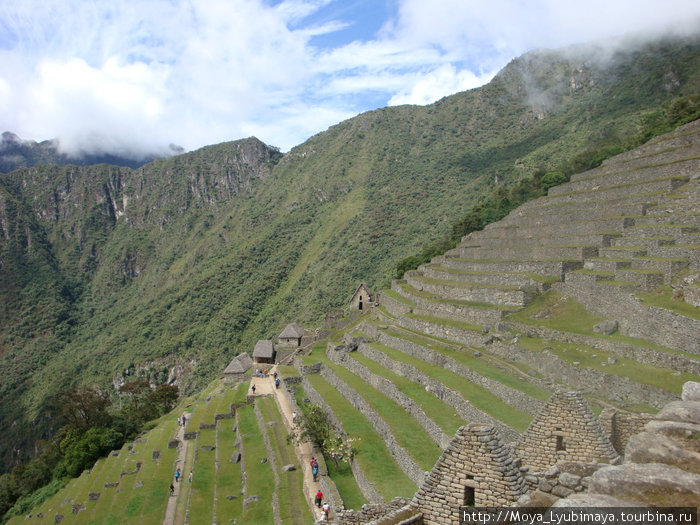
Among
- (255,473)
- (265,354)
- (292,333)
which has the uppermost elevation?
(292,333)

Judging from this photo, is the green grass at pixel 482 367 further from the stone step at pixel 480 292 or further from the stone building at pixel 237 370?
the stone building at pixel 237 370

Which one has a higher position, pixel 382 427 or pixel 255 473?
pixel 382 427

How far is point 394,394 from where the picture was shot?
21156 millimetres

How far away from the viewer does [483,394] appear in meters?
17.8

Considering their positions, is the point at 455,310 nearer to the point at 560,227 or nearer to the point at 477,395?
the point at 560,227

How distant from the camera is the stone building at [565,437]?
7133 millimetres

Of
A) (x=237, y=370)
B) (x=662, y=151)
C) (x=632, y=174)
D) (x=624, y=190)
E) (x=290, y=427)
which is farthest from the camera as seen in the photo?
(x=237, y=370)

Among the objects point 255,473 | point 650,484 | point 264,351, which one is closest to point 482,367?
point 255,473

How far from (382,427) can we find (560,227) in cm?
1514

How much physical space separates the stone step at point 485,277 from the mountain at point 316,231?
82.4ft

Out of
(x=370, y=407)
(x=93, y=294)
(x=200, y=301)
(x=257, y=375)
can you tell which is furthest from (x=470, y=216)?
(x=93, y=294)

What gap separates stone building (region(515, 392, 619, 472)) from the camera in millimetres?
7133

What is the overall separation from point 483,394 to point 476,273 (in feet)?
37.0

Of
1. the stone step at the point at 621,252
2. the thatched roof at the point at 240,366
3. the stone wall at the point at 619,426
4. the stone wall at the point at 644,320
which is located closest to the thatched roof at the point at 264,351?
the thatched roof at the point at 240,366
